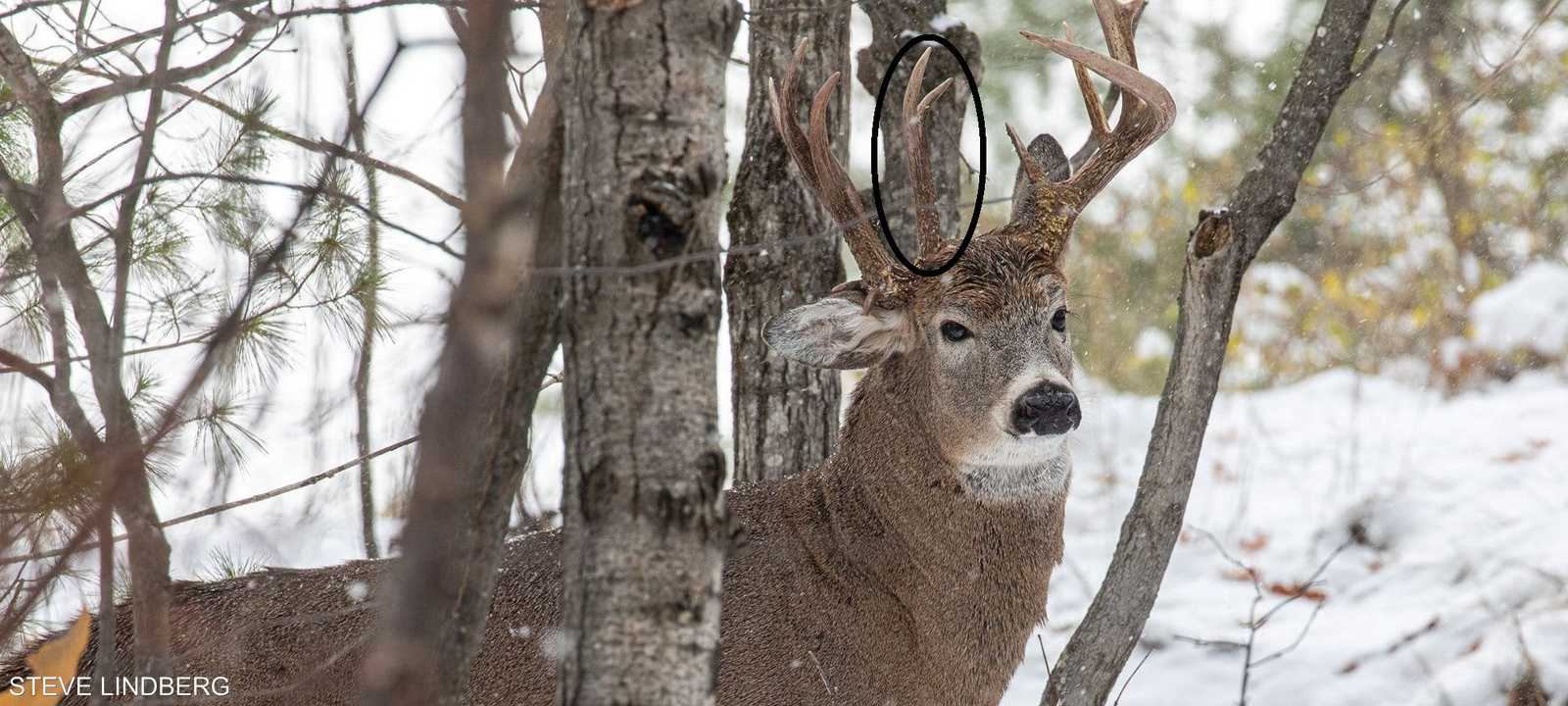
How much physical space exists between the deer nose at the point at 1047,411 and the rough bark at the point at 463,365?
7.36ft

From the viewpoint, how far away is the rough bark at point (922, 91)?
5398 mm

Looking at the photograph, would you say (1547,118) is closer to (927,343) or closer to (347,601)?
(927,343)

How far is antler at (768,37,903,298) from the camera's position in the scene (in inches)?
169

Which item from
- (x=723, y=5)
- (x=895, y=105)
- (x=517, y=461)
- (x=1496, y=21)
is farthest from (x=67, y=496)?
(x=1496, y=21)

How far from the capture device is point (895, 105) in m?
5.55

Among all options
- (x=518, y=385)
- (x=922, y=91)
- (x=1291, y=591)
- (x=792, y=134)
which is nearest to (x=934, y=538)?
(x=792, y=134)

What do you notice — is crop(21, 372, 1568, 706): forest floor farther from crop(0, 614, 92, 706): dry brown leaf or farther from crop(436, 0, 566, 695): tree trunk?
crop(436, 0, 566, 695): tree trunk

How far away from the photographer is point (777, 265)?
5.12 metres

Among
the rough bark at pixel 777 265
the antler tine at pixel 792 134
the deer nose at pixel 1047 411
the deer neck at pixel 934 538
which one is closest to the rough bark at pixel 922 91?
the rough bark at pixel 777 265

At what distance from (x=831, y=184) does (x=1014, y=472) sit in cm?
108

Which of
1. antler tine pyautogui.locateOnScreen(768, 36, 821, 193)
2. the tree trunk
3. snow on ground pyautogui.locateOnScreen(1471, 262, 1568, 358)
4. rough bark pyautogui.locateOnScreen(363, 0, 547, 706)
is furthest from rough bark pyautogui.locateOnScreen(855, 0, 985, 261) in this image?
snow on ground pyautogui.locateOnScreen(1471, 262, 1568, 358)

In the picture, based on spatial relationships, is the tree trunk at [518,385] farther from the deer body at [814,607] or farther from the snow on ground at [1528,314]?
the snow on ground at [1528,314]

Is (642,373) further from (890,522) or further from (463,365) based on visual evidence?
(890,522)

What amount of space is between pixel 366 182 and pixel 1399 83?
362 inches
